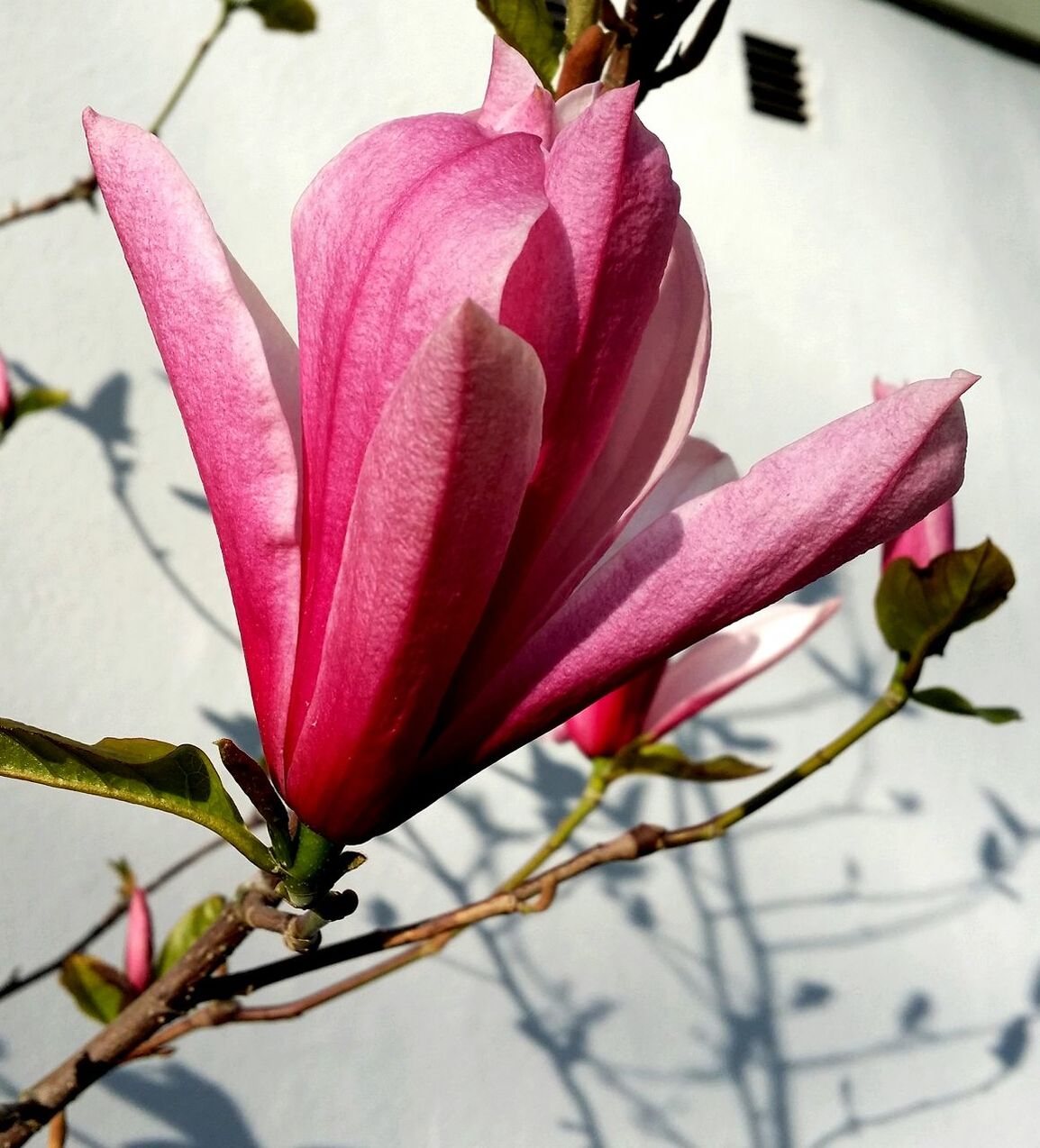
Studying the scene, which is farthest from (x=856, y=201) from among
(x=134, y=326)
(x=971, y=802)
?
(x=134, y=326)

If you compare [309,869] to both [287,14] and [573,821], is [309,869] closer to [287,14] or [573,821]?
[573,821]

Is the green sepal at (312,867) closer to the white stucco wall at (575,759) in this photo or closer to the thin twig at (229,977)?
the thin twig at (229,977)

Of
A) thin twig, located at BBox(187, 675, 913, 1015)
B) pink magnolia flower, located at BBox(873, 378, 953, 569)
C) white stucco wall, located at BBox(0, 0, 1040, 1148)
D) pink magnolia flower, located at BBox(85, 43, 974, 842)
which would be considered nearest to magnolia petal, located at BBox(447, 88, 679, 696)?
pink magnolia flower, located at BBox(85, 43, 974, 842)

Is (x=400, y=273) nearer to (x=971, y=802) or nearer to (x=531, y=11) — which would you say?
(x=531, y=11)

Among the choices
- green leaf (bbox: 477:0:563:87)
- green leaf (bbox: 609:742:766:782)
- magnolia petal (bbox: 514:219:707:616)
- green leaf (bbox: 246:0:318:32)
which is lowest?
green leaf (bbox: 609:742:766:782)

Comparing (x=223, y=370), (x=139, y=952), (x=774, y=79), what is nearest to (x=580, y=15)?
(x=223, y=370)

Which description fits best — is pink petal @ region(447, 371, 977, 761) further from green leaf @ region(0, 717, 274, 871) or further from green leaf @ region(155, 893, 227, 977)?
green leaf @ region(155, 893, 227, 977)

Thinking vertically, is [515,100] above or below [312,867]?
above
